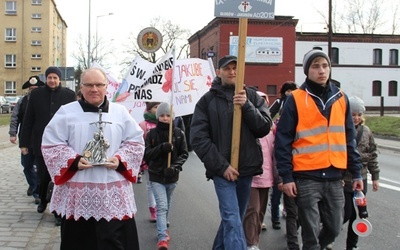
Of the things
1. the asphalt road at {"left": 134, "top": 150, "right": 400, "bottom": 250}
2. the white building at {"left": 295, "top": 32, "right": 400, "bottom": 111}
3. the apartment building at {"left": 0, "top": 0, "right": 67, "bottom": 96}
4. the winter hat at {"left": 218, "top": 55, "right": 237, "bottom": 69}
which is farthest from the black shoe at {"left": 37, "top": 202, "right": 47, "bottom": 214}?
the apartment building at {"left": 0, "top": 0, "right": 67, "bottom": 96}

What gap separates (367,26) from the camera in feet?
252

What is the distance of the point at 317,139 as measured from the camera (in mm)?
4453

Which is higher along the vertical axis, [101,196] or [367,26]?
[367,26]

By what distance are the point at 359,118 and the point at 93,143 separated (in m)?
2.93

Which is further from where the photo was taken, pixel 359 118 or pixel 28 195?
pixel 28 195

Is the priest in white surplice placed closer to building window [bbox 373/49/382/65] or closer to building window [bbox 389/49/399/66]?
building window [bbox 373/49/382/65]

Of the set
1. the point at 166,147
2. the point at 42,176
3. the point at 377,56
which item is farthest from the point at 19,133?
the point at 377,56

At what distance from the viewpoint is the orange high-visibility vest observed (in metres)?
4.44

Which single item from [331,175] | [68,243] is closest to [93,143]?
[68,243]

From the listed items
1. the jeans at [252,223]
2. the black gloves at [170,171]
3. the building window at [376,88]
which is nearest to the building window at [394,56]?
the building window at [376,88]

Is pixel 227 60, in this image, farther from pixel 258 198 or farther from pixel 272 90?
pixel 272 90

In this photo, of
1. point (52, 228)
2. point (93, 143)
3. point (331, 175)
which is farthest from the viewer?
point (52, 228)

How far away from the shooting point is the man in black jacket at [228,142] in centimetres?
471

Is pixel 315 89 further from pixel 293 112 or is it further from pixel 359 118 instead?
pixel 359 118
